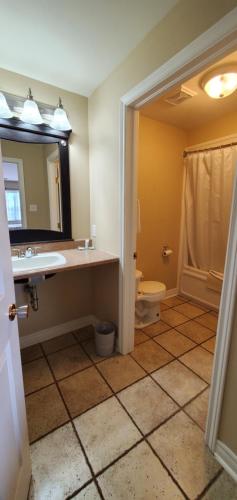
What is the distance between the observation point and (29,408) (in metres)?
1.39

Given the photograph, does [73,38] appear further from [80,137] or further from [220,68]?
[220,68]

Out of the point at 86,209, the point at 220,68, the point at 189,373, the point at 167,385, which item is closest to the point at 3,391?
the point at 167,385

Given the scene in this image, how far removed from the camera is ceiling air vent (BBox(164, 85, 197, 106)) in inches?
70.0

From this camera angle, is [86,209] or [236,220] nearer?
[236,220]

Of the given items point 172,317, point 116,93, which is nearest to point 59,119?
point 116,93

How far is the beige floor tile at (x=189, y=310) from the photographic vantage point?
2611 millimetres

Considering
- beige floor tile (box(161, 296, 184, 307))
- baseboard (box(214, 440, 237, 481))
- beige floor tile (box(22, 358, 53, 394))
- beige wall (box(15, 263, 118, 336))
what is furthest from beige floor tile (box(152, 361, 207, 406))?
beige floor tile (box(161, 296, 184, 307))

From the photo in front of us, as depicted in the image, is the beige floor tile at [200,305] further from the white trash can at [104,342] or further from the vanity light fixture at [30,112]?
the vanity light fixture at [30,112]

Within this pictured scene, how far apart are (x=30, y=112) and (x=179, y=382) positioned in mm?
2373

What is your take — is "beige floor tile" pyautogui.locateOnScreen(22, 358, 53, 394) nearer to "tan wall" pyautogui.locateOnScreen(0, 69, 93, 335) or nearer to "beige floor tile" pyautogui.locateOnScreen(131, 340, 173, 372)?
"tan wall" pyautogui.locateOnScreen(0, 69, 93, 335)

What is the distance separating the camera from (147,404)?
1417mm

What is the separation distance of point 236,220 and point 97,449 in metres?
1.38

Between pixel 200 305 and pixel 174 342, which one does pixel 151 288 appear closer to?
pixel 174 342

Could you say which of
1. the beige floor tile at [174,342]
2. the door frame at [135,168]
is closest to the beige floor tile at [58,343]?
the door frame at [135,168]
